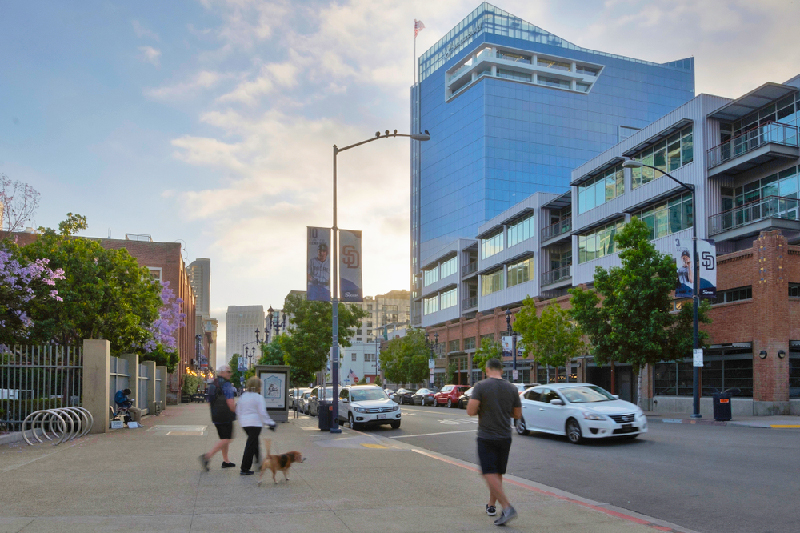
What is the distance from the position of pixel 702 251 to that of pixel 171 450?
21690 mm

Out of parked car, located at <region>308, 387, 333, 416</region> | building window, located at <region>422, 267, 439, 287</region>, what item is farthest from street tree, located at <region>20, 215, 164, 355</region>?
building window, located at <region>422, 267, 439, 287</region>

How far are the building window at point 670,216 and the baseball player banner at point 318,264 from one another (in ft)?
74.4

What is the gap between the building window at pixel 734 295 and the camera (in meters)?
32.2

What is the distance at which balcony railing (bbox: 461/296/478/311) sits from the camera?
7131 cm

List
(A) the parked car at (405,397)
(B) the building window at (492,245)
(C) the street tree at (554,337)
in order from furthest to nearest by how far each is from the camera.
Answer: (B) the building window at (492,245), (A) the parked car at (405,397), (C) the street tree at (554,337)

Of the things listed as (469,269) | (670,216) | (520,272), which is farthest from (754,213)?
(469,269)

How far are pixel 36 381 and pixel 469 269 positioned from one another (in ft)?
183

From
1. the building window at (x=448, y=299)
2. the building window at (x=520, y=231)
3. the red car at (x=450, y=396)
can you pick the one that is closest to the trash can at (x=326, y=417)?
the red car at (x=450, y=396)

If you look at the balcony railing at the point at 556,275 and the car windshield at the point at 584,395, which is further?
the balcony railing at the point at 556,275

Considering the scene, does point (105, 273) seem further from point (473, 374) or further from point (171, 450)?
point (473, 374)

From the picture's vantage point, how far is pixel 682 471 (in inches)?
481

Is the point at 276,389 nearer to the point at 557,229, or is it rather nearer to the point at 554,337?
the point at 554,337

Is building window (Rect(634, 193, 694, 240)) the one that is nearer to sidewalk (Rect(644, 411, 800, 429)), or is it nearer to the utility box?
sidewalk (Rect(644, 411, 800, 429))

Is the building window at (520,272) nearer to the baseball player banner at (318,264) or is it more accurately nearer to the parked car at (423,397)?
the parked car at (423,397)
